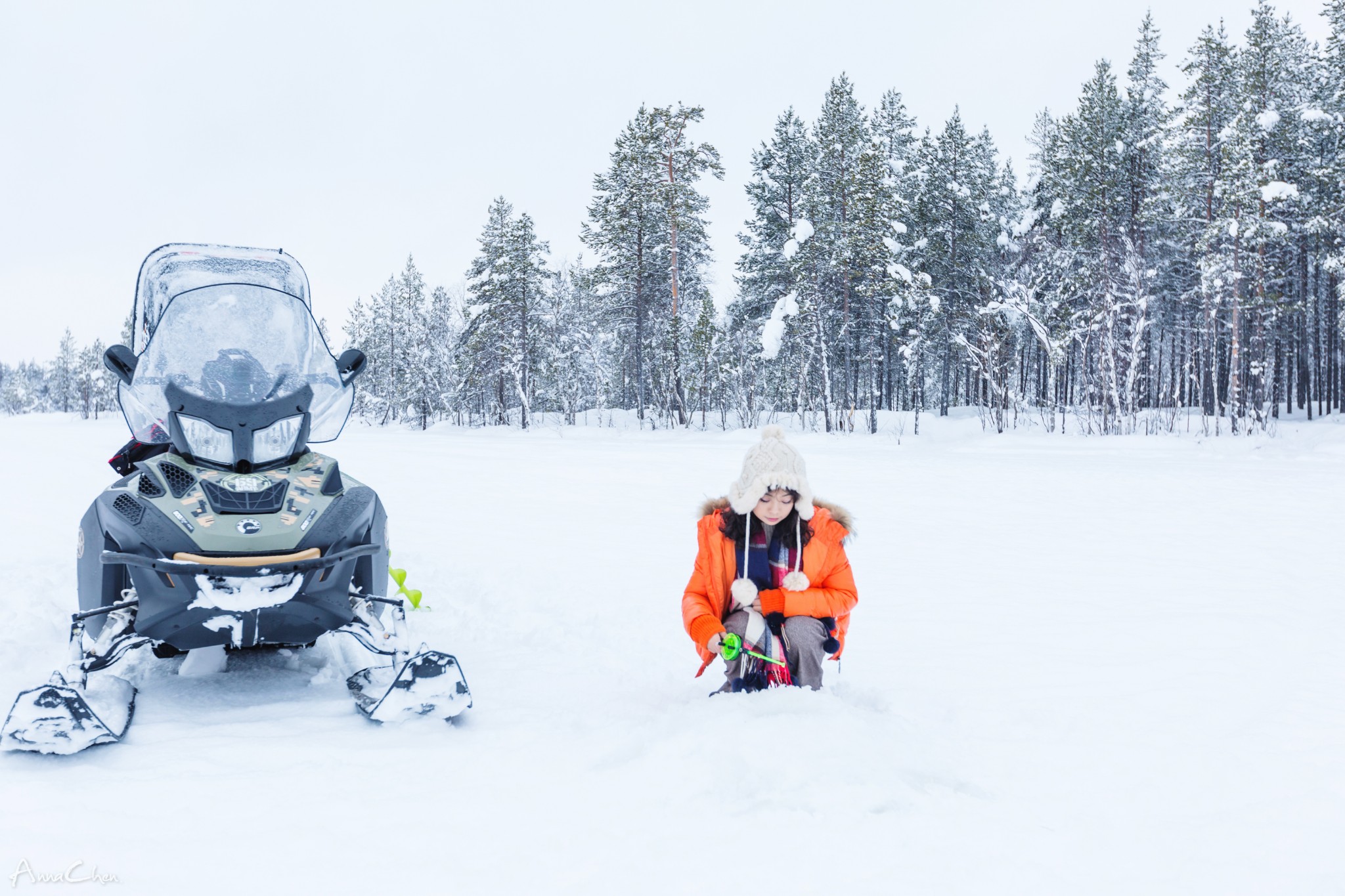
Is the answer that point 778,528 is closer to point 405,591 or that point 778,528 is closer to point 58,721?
point 58,721

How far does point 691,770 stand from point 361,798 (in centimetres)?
124

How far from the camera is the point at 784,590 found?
3.72 meters

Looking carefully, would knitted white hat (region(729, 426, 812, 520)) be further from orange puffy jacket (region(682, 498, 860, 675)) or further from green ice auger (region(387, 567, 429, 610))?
green ice auger (region(387, 567, 429, 610))

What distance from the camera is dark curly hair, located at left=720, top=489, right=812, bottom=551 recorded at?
148 inches

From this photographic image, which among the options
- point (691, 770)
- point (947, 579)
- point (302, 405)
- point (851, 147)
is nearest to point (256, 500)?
point (302, 405)

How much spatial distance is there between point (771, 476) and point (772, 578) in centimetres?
59

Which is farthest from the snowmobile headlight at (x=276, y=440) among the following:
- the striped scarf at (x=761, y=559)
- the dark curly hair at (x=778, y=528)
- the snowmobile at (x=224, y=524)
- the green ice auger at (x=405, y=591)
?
the striped scarf at (x=761, y=559)

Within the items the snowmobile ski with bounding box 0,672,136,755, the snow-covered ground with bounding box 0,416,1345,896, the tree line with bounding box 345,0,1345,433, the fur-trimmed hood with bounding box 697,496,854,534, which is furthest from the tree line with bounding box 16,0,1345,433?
the snowmobile ski with bounding box 0,672,136,755

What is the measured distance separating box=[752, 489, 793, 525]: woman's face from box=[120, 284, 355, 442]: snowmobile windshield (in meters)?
2.43

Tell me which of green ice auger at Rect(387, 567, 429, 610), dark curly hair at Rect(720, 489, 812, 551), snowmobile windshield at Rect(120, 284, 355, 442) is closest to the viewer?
dark curly hair at Rect(720, 489, 812, 551)

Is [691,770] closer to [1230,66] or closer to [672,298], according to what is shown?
[672,298]

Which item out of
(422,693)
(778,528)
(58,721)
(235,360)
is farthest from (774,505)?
(58,721)

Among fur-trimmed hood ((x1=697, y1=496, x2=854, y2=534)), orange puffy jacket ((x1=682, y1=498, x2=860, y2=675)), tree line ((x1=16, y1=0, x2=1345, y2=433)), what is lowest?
orange puffy jacket ((x1=682, y1=498, x2=860, y2=675))

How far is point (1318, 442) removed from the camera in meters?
20.1
